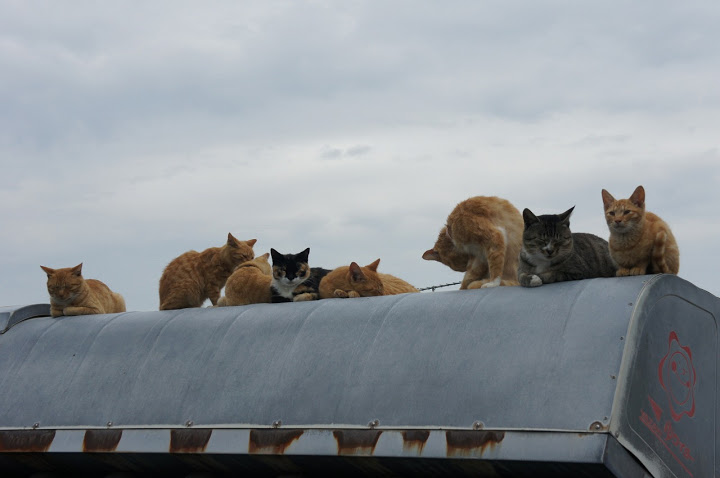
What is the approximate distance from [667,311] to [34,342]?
7.35 m

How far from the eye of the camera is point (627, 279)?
7332mm

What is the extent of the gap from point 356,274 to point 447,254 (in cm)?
104

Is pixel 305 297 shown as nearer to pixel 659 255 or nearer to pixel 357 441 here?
pixel 357 441

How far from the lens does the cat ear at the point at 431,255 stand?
1058cm

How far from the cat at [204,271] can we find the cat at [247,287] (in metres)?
0.65

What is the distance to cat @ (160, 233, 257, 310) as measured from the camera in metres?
12.0

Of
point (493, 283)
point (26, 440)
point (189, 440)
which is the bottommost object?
point (26, 440)

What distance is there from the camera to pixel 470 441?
22.5 feet

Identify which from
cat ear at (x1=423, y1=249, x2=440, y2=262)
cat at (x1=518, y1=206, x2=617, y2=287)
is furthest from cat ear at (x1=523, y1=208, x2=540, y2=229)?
cat ear at (x1=423, y1=249, x2=440, y2=262)

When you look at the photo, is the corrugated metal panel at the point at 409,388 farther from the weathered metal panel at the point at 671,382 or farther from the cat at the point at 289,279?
the cat at the point at 289,279

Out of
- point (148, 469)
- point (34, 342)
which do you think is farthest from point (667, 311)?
point (34, 342)

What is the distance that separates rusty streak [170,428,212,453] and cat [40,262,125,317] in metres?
3.83

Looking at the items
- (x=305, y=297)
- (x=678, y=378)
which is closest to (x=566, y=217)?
(x=678, y=378)

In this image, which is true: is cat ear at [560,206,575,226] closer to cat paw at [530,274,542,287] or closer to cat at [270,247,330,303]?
cat paw at [530,274,542,287]
